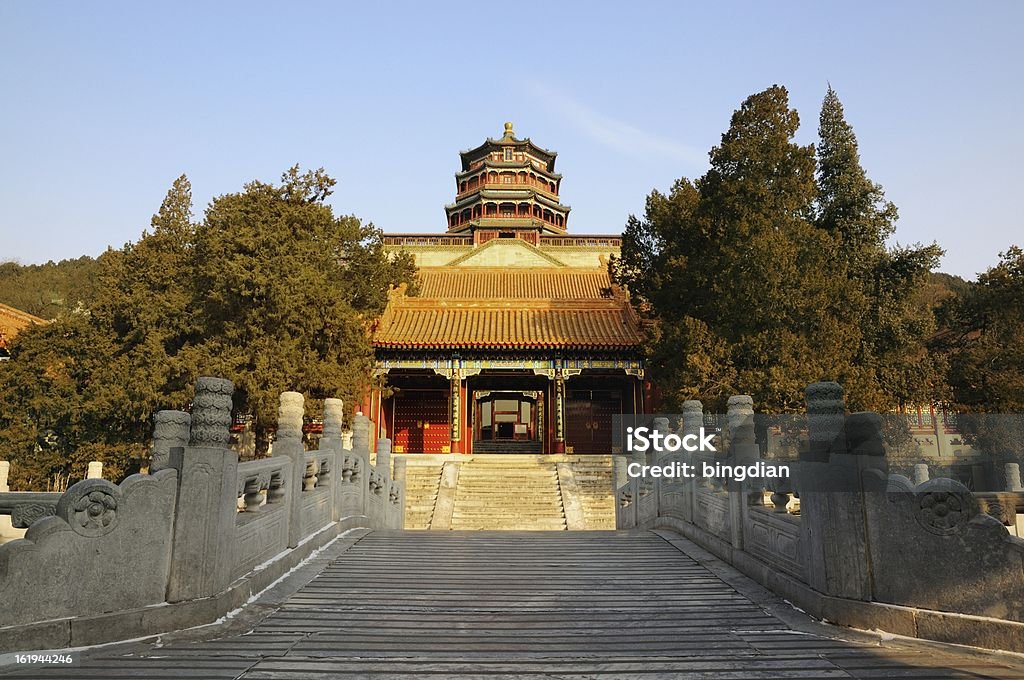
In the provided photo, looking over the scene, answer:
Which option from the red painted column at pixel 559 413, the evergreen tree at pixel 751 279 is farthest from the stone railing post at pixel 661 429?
the red painted column at pixel 559 413

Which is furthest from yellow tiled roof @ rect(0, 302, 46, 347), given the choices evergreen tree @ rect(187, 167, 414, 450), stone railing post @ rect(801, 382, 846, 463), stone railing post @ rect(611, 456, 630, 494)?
stone railing post @ rect(801, 382, 846, 463)

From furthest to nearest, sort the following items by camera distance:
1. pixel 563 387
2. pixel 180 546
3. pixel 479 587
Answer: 1. pixel 563 387
2. pixel 479 587
3. pixel 180 546

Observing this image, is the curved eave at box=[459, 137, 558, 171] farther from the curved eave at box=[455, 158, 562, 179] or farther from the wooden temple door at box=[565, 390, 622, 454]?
the wooden temple door at box=[565, 390, 622, 454]

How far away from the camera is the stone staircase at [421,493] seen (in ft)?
48.3

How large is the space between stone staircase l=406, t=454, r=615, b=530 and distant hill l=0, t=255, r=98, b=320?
25660mm

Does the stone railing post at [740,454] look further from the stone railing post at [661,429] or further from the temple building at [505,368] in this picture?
the temple building at [505,368]

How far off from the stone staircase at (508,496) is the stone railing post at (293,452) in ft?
25.2

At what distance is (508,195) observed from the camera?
39.6m

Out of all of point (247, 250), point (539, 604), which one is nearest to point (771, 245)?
point (539, 604)

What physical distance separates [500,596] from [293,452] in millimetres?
2714

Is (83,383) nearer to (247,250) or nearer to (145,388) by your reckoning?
(145,388)

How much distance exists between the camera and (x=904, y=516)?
4.21 m

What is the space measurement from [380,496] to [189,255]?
34.3 feet

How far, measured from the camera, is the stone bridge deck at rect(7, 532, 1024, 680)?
360 cm
